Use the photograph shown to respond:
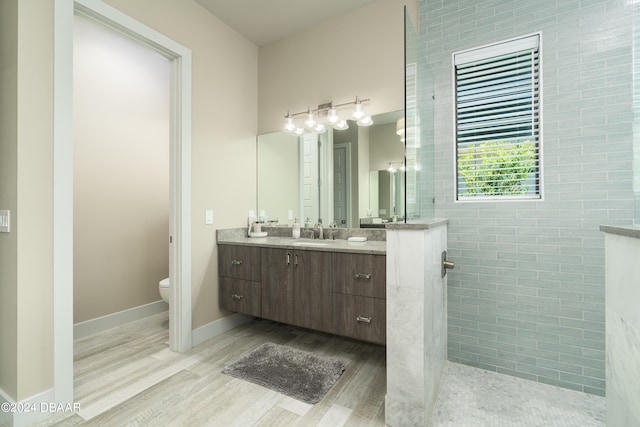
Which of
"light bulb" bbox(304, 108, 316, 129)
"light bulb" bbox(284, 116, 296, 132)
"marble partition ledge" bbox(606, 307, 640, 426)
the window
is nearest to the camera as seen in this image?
"marble partition ledge" bbox(606, 307, 640, 426)

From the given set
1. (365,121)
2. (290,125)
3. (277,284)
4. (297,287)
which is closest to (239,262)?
(277,284)

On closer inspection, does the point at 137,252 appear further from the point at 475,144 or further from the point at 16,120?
the point at 475,144

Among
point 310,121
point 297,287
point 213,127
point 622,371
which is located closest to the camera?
point 622,371

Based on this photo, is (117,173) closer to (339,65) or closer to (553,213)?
(339,65)

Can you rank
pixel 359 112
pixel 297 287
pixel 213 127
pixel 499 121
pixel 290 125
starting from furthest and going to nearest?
pixel 290 125
pixel 213 127
pixel 359 112
pixel 297 287
pixel 499 121

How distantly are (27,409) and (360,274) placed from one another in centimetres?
195

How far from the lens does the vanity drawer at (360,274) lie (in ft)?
6.22

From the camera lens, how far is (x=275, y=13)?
8.73 ft

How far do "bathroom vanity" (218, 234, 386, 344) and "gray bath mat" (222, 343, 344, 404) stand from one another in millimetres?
258

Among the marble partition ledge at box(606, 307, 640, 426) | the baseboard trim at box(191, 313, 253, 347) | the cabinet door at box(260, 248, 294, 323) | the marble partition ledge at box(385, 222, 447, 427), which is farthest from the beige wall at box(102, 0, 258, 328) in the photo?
the marble partition ledge at box(606, 307, 640, 426)

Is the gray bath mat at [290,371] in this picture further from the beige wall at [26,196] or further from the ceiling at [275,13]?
the ceiling at [275,13]

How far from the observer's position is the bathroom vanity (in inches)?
76.2

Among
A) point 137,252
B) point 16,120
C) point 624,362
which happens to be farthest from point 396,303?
point 137,252

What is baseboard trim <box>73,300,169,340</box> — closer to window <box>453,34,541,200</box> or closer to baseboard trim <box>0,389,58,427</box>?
baseboard trim <box>0,389,58,427</box>
